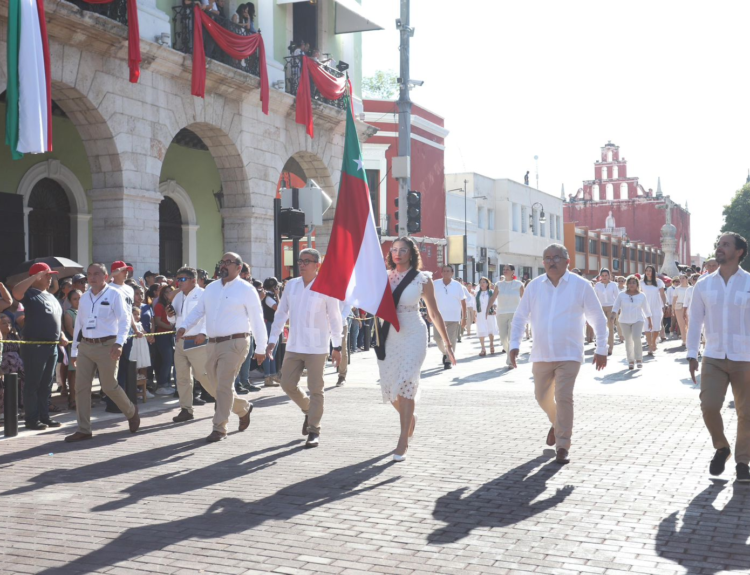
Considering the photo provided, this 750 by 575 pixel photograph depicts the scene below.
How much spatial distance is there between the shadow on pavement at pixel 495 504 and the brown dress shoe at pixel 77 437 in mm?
4165

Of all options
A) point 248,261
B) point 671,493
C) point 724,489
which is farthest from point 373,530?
point 248,261

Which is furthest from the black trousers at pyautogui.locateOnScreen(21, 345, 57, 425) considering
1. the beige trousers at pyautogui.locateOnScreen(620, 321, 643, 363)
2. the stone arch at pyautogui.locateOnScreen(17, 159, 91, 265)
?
the beige trousers at pyautogui.locateOnScreen(620, 321, 643, 363)

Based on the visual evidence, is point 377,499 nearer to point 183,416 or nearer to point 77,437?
point 77,437

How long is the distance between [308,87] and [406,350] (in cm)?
1367

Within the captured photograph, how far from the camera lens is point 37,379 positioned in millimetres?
9539

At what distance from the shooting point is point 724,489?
642 cm

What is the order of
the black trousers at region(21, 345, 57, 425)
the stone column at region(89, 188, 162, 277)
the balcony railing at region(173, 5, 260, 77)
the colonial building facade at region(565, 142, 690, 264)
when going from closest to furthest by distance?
the black trousers at region(21, 345, 57, 425)
the stone column at region(89, 188, 162, 277)
the balcony railing at region(173, 5, 260, 77)
the colonial building facade at region(565, 142, 690, 264)

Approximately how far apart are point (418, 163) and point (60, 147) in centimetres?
2260

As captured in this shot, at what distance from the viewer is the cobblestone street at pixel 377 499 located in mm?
4828

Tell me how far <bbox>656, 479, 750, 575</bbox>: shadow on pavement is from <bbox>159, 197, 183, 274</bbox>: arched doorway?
54.6ft

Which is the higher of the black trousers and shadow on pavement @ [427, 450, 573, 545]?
the black trousers

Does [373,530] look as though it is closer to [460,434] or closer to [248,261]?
[460,434]

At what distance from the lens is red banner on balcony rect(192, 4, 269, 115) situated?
1669cm

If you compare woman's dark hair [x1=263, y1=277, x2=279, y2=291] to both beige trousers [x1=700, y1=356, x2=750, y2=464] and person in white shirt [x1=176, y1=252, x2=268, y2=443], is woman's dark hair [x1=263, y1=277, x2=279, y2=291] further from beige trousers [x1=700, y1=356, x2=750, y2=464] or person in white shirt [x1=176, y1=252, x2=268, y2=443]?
beige trousers [x1=700, y1=356, x2=750, y2=464]
